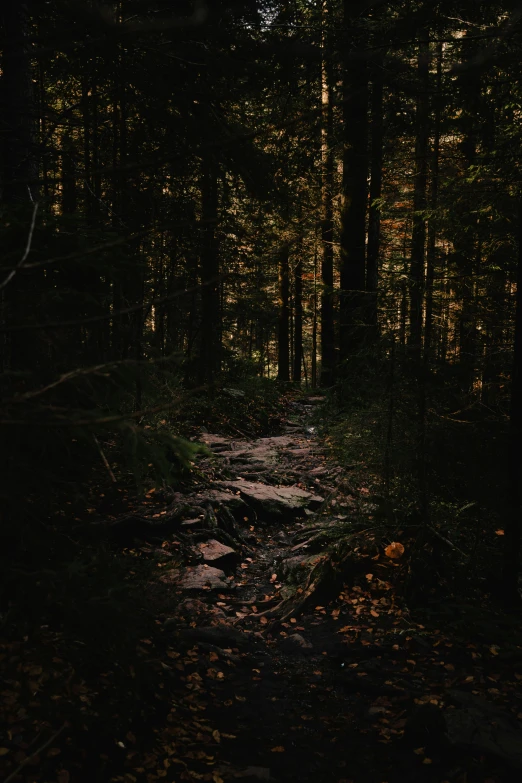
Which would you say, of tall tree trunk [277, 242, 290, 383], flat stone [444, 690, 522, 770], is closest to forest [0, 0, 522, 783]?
flat stone [444, 690, 522, 770]

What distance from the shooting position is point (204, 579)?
685cm

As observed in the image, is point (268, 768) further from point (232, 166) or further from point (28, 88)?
point (28, 88)

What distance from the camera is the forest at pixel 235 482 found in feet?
10.9

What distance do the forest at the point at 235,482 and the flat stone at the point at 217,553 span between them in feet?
0.18

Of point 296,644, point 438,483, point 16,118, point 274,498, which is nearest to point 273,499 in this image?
point 274,498

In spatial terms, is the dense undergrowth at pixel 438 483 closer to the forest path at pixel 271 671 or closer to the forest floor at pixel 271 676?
the forest floor at pixel 271 676

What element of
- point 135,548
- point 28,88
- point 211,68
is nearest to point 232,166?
point 211,68

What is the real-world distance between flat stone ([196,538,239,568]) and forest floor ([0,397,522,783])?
0.02 m

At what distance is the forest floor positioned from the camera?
3.57 meters

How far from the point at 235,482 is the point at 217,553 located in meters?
2.46

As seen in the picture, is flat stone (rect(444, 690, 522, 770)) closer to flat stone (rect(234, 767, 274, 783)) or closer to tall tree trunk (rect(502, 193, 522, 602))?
flat stone (rect(234, 767, 274, 783))

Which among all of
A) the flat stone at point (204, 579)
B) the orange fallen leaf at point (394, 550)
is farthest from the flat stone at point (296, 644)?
the orange fallen leaf at point (394, 550)

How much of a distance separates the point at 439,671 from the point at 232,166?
211 inches

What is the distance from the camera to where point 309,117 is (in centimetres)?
203
